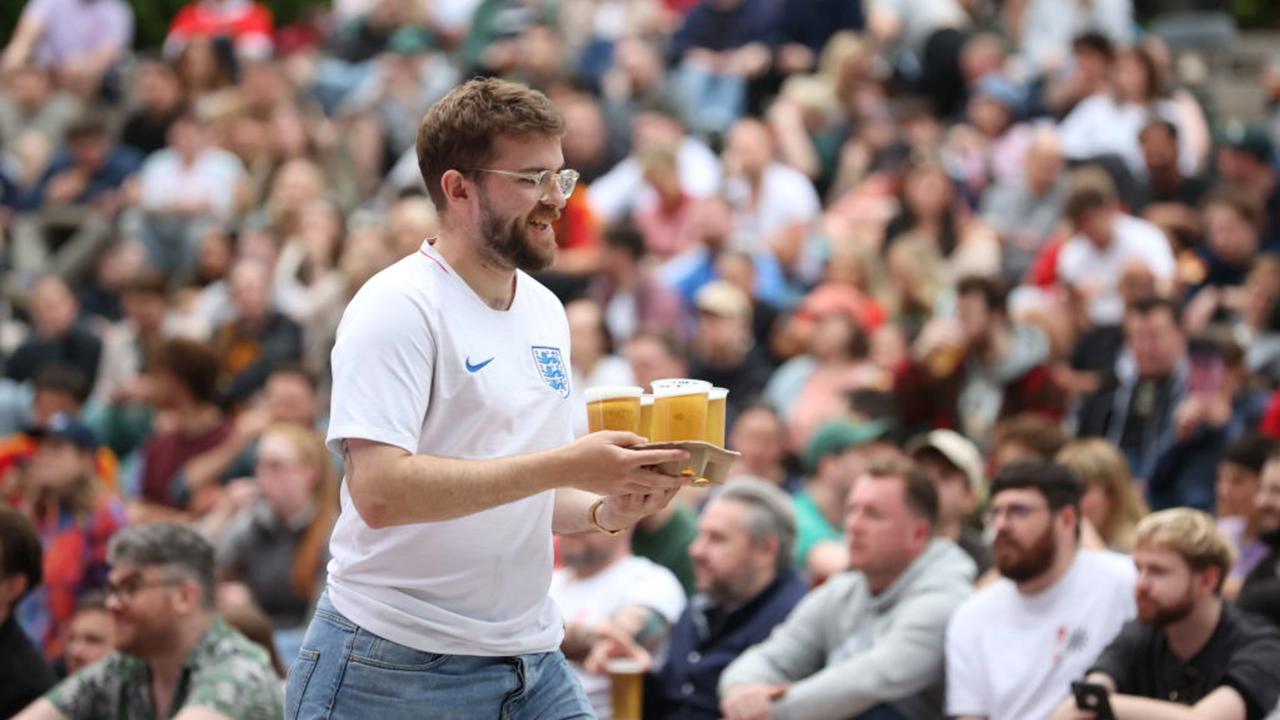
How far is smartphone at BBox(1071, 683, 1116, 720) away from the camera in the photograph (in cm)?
527

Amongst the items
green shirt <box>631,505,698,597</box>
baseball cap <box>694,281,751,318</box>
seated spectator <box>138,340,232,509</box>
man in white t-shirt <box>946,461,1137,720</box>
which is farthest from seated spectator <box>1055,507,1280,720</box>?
seated spectator <box>138,340,232,509</box>

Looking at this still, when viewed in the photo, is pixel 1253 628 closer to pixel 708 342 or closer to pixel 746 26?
pixel 708 342

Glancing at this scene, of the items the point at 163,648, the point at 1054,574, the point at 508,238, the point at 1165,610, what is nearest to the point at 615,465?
the point at 508,238

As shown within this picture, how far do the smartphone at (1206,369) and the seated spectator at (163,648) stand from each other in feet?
15.9

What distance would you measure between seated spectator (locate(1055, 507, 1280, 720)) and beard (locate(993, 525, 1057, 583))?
0.30m

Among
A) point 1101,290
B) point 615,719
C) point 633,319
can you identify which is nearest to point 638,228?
point 633,319

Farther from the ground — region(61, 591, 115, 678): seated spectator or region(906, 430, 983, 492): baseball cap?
region(906, 430, 983, 492): baseball cap

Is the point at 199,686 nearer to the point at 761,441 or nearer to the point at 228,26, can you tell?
the point at 761,441

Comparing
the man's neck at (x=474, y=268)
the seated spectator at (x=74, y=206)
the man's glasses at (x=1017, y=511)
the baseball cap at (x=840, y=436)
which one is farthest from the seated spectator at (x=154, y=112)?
the man's neck at (x=474, y=268)

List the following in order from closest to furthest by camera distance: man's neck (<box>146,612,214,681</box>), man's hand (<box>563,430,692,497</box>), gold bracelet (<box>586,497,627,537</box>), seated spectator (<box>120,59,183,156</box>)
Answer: man's hand (<box>563,430,692,497</box>) < gold bracelet (<box>586,497,627,537</box>) < man's neck (<box>146,612,214,681</box>) < seated spectator (<box>120,59,183,156</box>)

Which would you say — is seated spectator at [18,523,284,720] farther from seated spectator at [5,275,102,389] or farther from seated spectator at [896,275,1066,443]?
seated spectator at [5,275,102,389]

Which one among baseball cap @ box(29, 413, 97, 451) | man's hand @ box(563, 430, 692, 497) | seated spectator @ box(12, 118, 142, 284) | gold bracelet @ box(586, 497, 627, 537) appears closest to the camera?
man's hand @ box(563, 430, 692, 497)

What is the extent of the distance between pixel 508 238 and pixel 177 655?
2324 millimetres

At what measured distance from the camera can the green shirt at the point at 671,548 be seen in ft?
23.9
